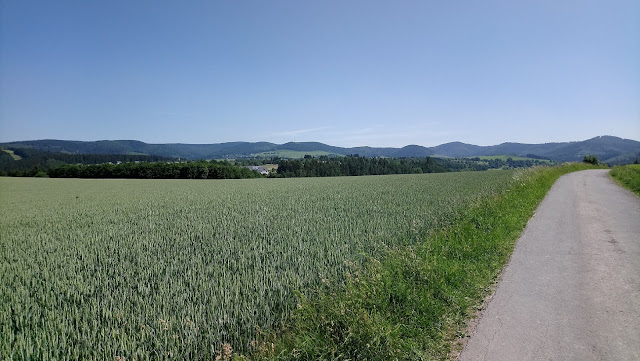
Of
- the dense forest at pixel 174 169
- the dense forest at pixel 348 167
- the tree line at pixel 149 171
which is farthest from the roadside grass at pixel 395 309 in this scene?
the dense forest at pixel 348 167

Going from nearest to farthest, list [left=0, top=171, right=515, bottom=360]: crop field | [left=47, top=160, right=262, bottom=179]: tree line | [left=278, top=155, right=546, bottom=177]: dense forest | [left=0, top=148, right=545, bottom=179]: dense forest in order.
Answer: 1. [left=0, top=171, right=515, bottom=360]: crop field
2. [left=47, top=160, right=262, bottom=179]: tree line
3. [left=0, top=148, right=545, bottom=179]: dense forest
4. [left=278, top=155, right=546, bottom=177]: dense forest

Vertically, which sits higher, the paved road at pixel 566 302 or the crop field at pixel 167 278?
the crop field at pixel 167 278

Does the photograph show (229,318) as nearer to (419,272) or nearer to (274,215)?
(419,272)

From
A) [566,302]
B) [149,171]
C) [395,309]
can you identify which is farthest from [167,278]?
[149,171]

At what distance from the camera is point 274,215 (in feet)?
45.6

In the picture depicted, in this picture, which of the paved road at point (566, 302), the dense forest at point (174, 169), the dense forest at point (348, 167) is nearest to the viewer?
the paved road at point (566, 302)

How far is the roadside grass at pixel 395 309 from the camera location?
12.8 ft

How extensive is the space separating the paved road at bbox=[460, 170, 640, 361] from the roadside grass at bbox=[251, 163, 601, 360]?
1.13ft

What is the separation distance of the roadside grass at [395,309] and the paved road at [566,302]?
0.35 metres

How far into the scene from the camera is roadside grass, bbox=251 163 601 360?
391 cm

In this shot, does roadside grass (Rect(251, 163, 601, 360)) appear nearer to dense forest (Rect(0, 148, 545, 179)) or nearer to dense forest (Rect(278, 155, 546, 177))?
dense forest (Rect(0, 148, 545, 179))

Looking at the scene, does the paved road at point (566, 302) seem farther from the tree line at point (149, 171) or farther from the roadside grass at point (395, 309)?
the tree line at point (149, 171)

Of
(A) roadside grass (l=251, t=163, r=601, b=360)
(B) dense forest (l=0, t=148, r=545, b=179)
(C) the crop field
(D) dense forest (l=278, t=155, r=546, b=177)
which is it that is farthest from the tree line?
(A) roadside grass (l=251, t=163, r=601, b=360)

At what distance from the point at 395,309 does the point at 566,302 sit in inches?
117
